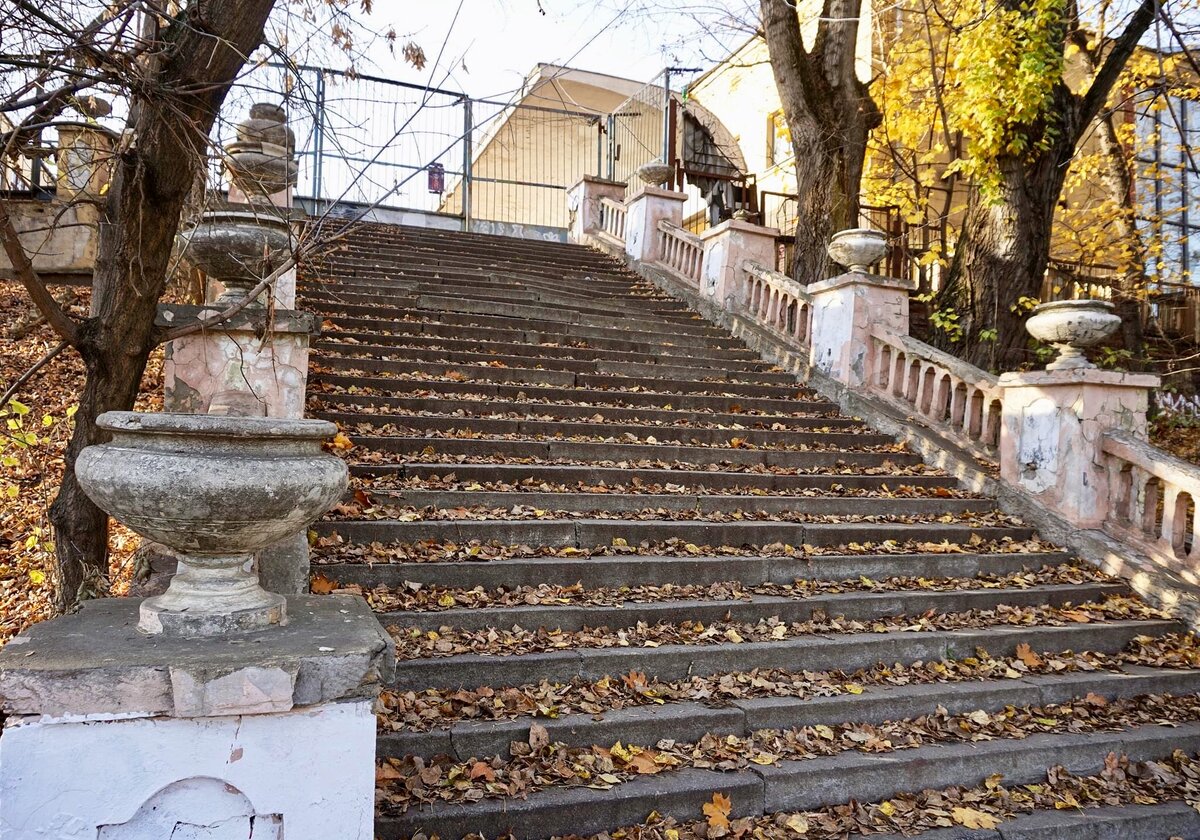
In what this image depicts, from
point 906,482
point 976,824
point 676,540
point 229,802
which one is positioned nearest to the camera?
point 229,802

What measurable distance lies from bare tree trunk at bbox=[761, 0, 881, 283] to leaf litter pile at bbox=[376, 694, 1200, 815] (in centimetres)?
756

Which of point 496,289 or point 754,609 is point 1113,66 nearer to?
point 496,289

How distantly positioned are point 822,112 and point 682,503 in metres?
7.59

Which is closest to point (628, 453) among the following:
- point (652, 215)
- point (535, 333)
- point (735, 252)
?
point (535, 333)

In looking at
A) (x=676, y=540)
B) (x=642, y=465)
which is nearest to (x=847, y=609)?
(x=676, y=540)

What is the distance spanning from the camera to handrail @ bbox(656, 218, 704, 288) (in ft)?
39.9

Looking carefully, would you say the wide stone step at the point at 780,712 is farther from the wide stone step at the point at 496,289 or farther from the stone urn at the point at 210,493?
the wide stone step at the point at 496,289

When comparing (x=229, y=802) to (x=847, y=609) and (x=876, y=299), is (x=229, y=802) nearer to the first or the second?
(x=847, y=609)

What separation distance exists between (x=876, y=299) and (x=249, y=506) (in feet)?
24.6

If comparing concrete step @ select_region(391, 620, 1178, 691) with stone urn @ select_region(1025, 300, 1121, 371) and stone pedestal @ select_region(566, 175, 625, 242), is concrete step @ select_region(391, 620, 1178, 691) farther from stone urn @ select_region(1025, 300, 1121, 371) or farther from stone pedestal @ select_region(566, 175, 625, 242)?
stone pedestal @ select_region(566, 175, 625, 242)

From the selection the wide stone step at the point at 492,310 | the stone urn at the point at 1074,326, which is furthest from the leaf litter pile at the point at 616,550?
the wide stone step at the point at 492,310

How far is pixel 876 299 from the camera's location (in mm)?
8633


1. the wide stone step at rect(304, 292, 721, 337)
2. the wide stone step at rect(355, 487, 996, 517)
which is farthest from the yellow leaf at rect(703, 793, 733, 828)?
the wide stone step at rect(304, 292, 721, 337)

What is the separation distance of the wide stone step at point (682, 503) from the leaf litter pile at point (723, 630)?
1297 millimetres
